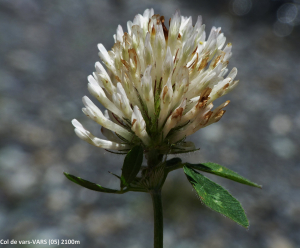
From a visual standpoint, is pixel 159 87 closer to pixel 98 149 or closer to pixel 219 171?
pixel 219 171

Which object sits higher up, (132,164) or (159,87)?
(159,87)

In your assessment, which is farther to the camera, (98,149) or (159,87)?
(98,149)

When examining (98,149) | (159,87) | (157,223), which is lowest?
(157,223)

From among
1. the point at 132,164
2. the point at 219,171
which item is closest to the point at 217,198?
the point at 219,171

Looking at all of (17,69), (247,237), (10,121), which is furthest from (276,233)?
(17,69)

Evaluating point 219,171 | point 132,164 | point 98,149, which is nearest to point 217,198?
point 219,171

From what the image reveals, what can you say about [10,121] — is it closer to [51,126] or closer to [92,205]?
[51,126]
